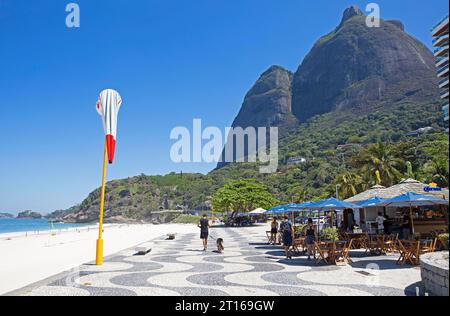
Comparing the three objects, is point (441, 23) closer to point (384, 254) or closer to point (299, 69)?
point (384, 254)

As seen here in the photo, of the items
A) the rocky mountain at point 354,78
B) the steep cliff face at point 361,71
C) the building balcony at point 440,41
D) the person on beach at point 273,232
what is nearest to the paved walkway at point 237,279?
the building balcony at point 440,41

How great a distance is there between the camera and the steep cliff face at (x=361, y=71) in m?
135

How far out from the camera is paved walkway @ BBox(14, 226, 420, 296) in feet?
21.5

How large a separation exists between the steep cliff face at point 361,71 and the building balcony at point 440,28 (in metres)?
Result: 126

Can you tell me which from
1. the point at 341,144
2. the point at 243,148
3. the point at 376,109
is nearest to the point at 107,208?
the point at 243,148

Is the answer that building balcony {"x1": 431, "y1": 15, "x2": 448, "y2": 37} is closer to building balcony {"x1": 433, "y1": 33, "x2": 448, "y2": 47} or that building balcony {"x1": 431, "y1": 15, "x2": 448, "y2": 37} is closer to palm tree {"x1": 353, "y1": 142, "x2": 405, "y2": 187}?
building balcony {"x1": 433, "y1": 33, "x2": 448, "y2": 47}

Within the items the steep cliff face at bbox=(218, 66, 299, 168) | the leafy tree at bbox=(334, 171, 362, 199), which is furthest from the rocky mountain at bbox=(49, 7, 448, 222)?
the leafy tree at bbox=(334, 171, 362, 199)

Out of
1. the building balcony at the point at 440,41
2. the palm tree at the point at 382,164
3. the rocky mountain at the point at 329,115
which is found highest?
the rocky mountain at the point at 329,115

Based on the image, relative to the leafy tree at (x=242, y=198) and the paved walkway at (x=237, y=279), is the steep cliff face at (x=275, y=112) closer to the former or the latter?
the leafy tree at (x=242, y=198)

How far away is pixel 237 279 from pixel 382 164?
30560mm

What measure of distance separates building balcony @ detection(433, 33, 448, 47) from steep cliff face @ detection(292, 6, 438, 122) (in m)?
126

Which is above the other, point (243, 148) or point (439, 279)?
point (243, 148)
